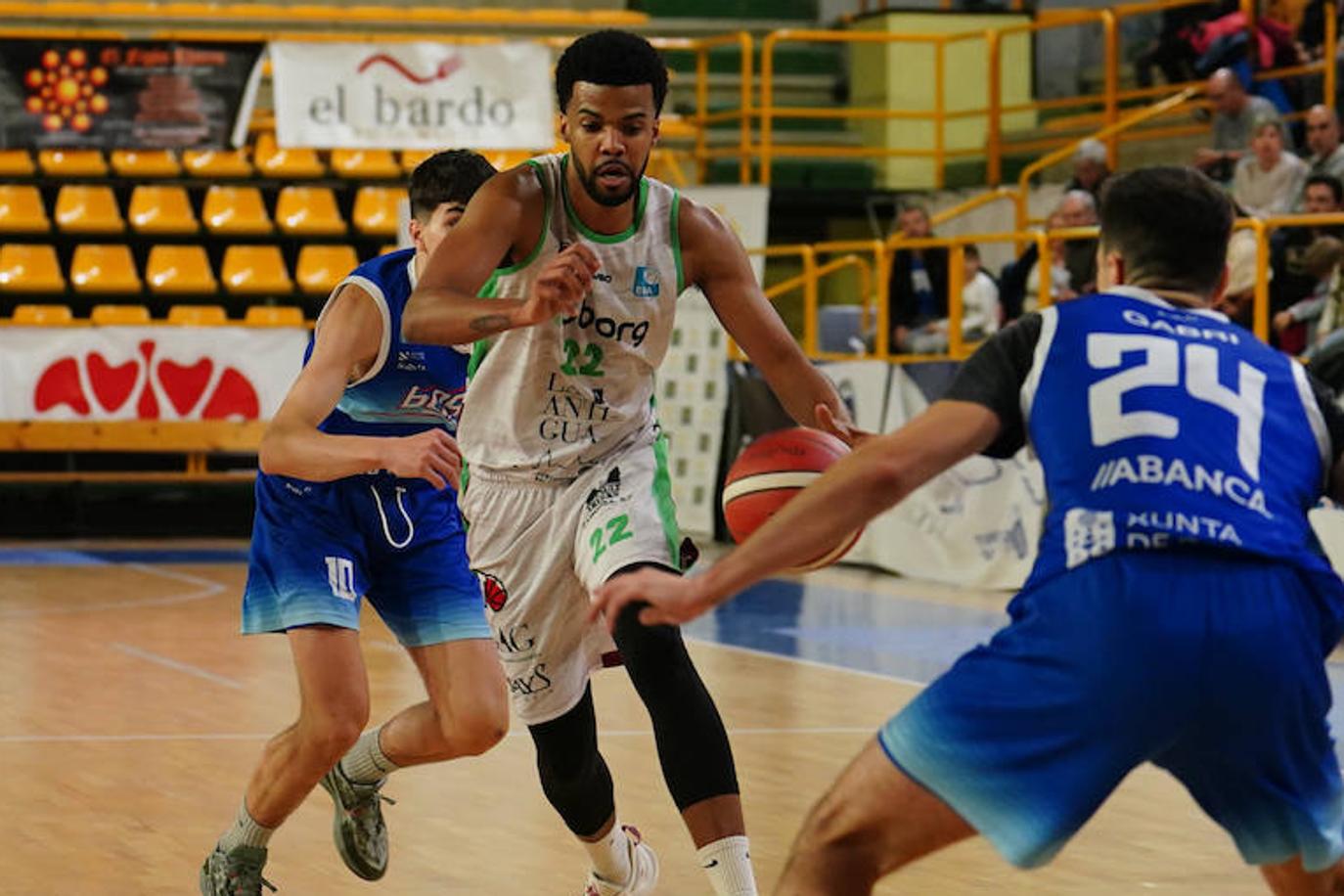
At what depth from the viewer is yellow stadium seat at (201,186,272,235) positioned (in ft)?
58.4

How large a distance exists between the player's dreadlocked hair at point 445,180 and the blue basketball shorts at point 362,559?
Result: 0.67 metres

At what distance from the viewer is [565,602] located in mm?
5184

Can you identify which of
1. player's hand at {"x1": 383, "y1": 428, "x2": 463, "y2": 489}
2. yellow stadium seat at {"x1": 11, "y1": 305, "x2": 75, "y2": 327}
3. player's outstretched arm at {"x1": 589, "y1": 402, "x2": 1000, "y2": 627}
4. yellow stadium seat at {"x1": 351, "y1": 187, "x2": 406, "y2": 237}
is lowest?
yellow stadium seat at {"x1": 11, "y1": 305, "x2": 75, "y2": 327}

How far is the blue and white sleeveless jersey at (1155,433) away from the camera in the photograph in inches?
131

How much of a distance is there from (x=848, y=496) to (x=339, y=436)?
205cm

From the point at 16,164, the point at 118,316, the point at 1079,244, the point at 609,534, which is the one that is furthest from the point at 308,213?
the point at 609,534

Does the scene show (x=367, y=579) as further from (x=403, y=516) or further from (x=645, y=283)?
(x=645, y=283)

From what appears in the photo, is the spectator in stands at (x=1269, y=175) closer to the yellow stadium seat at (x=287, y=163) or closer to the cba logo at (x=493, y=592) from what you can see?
the yellow stadium seat at (x=287, y=163)

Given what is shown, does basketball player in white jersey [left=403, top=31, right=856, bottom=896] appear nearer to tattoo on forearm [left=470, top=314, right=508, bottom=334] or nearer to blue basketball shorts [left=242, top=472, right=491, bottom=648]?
tattoo on forearm [left=470, top=314, right=508, bottom=334]

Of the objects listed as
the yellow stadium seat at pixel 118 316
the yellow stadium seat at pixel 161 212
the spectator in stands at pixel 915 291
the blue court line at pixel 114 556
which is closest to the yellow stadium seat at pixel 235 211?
the yellow stadium seat at pixel 161 212

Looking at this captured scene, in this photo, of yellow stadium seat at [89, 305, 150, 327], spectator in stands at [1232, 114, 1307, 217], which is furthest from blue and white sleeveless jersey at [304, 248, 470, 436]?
yellow stadium seat at [89, 305, 150, 327]

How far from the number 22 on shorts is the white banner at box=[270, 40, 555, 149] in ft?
37.3

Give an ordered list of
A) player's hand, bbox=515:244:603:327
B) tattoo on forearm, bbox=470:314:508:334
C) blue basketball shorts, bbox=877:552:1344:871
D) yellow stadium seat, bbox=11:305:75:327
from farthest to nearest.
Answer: yellow stadium seat, bbox=11:305:75:327, tattoo on forearm, bbox=470:314:508:334, player's hand, bbox=515:244:603:327, blue basketball shorts, bbox=877:552:1344:871

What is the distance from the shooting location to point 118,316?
55.3 feet
